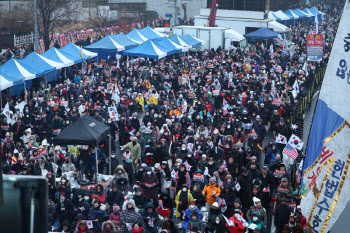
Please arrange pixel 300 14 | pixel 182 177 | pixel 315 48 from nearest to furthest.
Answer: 1. pixel 182 177
2. pixel 315 48
3. pixel 300 14

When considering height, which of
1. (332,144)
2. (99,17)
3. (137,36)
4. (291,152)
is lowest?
(291,152)

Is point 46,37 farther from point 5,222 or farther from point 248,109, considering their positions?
point 5,222

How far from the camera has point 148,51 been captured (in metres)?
27.5

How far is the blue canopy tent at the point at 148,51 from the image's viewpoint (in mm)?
27156

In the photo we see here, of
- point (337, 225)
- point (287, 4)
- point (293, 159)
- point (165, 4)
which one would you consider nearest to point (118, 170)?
point (293, 159)

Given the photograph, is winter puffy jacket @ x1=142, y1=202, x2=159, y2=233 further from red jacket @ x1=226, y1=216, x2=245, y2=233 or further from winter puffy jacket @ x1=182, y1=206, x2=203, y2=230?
red jacket @ x1=226, y1=216, x2=245, y2=233

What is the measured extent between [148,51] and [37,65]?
7.23 m

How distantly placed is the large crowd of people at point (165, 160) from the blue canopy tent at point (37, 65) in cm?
82

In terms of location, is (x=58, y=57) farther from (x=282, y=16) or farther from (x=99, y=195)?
(x=282, y=16)

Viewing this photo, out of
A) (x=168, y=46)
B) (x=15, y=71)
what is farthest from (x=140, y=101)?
(x=168, y=46)

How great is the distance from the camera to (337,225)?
11875mm

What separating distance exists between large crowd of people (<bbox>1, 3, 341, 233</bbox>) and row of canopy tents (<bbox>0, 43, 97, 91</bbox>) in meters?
0.75

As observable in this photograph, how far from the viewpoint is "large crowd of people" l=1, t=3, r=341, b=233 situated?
10039 mm

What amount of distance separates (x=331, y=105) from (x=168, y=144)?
10413 millimetres
